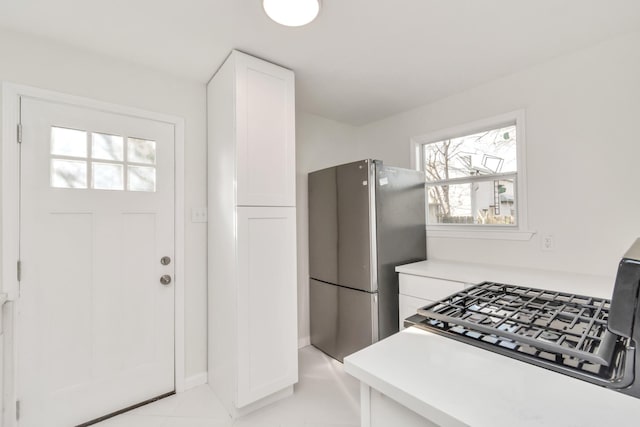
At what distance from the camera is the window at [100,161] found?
5.65 feet

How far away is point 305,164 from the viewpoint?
290cm

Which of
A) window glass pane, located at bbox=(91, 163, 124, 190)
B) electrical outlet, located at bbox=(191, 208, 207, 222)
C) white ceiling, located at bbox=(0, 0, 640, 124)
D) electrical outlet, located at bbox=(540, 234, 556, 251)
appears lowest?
electrical outlet, located at bbox=(540, 234, 556, 251)

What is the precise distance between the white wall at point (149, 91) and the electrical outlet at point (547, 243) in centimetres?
253

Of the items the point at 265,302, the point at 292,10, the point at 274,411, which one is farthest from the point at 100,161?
the point at 274,411

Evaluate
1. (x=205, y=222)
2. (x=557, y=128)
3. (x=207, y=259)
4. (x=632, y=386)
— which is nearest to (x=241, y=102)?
(x=205, y=222)

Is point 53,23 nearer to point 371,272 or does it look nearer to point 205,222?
point 205,222

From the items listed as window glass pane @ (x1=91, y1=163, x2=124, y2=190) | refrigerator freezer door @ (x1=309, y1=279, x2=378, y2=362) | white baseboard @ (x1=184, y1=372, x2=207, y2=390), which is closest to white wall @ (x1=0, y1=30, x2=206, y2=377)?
white baseboard @ (x1=184, y1=372, x2=207, y2=390)

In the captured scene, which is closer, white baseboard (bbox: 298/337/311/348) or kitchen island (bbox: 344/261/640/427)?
kitchen island (bbox: 344/261/640/427)

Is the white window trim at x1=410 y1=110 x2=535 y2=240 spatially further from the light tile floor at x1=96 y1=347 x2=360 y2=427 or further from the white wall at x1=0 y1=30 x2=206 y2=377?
the white wall at x1=0 y1=30 x2=206 y2=377

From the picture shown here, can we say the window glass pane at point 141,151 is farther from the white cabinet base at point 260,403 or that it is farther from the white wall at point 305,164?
the white cabinet base at point 260,403

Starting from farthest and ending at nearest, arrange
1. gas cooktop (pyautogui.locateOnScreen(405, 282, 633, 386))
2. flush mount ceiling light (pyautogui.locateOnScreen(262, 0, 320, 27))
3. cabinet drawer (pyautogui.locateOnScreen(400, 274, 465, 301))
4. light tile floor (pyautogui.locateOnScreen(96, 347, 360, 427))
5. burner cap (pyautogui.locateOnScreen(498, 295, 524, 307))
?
cabinet drawer (pyautogui.locateOnScreen(400, 274, 465, 301)), light tile floor (pyautogui.locateOnScreen(96, 347, 360, 427)), flush mount ceiling light (pyautogui.locateOnScreen(262, 0, 320, 27)), burner cap (pyautogui.locateOnScreen(498, 295, 524, 307)), gas cooktop (pyautogui.locateOnScreen(405, 282, 633, 386))

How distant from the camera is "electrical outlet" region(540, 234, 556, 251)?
200 centimetres

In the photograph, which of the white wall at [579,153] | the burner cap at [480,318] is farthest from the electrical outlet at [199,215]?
the white wall at [579,153]

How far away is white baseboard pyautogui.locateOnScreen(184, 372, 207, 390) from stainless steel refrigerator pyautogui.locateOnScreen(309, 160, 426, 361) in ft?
3.43
